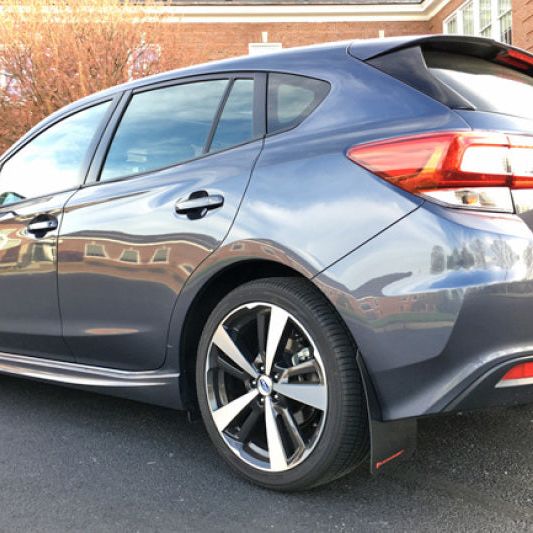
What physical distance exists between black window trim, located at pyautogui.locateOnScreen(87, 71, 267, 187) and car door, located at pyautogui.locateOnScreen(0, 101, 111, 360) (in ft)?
0.27

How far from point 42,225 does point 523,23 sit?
15916 mm

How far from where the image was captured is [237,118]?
8.80ft

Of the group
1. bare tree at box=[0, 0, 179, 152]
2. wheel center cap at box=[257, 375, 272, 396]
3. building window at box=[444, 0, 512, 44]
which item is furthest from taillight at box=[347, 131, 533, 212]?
bare tree at box=[0, 0, 179, 152]

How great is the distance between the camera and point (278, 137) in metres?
2.44

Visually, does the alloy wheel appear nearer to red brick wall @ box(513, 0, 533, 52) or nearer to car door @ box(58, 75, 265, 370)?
car door @ box(58, 75, 265, 370)

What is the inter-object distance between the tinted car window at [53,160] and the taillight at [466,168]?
1.88 m

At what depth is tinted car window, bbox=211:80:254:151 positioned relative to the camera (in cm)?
262

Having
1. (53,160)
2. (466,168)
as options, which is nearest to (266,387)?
(466,168)

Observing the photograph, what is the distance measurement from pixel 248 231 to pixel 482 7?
19.5 meters

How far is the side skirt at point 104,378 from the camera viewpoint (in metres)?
2.71

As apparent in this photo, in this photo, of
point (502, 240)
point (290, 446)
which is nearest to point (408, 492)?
point (290, 446)

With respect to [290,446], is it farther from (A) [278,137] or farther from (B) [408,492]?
(A) [278,137]

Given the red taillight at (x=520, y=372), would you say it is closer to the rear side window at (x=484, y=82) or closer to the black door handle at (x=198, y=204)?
the rear side window at (x=484, y=82)

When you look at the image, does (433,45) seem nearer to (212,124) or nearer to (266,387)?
(212,124)
